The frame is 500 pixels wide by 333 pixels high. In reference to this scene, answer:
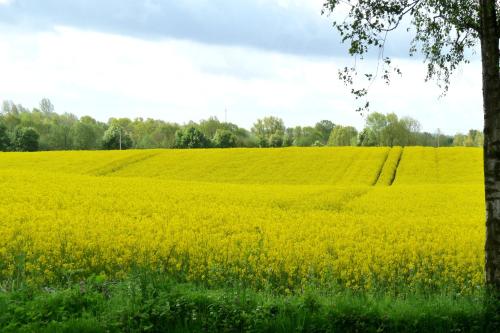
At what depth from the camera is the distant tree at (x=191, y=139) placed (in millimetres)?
91062

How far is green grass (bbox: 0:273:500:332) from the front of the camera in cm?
631

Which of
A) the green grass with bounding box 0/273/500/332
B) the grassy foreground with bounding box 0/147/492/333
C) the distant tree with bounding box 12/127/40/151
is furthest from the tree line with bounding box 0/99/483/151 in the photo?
the green grass with bounding box 0/273/500/332

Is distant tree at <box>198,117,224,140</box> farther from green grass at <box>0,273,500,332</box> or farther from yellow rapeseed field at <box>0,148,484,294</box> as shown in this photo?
green grass at <box>0,273,500,332</box>

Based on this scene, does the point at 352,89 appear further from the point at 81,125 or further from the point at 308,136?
the point at 308,136

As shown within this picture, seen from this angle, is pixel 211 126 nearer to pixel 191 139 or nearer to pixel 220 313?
pixel 191 139

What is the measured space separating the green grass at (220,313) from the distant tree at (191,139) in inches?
3306

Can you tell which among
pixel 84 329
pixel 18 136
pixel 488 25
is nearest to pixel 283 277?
pixel 84 329

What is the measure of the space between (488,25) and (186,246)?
9.33 meters

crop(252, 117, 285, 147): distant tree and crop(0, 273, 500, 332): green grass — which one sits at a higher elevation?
crop(252, 117, 285, 147): distant tree

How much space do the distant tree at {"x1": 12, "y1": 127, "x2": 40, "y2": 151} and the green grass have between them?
278 feet

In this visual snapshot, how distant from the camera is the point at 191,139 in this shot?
91375mm

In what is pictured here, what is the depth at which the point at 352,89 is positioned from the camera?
8.55 m

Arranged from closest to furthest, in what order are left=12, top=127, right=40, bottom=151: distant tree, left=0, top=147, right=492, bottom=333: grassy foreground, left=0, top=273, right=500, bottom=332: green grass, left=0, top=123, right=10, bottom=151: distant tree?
1. left=0, top=273, right=500, bottom=332: green grass
2. left=0, top=147, right=492, bottom=333: grassy foreground
3. left=12, top=127, right=40, bottom=151: distant tree
4. left=0, top=123, right=10, bottom=151: distant tree

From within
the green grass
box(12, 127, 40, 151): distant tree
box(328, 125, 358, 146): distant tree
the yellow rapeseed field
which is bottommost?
the yellow rapeseed field
